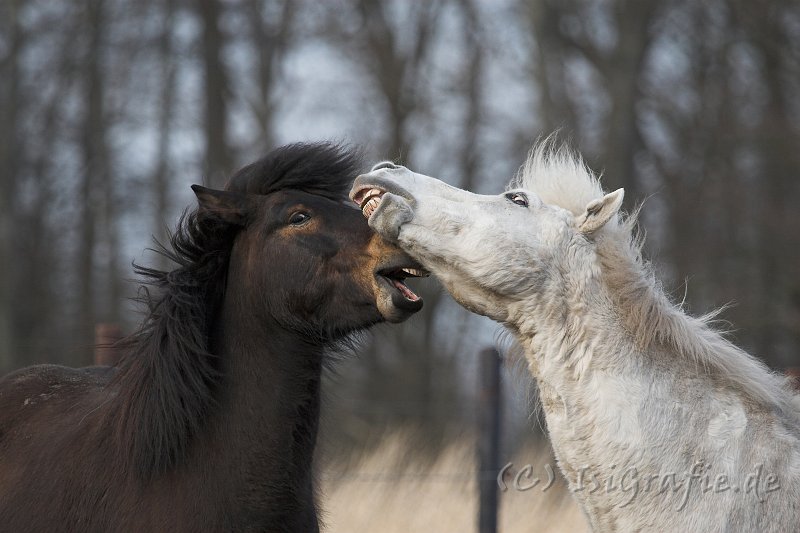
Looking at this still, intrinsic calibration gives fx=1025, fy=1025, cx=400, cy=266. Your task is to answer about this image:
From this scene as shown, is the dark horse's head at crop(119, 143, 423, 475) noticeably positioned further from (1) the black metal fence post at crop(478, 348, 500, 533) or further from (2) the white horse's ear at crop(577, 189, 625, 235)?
(1) the black metal fence post at crop(478, 348, 500, 533)

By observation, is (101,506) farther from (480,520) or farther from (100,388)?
(480,520)

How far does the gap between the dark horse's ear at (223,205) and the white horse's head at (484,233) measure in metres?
0.57

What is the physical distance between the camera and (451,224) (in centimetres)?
347

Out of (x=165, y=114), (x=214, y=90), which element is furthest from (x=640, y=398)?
(x=165, y=114)

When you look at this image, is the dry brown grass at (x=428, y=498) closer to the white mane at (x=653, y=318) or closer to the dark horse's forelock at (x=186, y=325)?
the dark horse's forelock at (x=186, y=325)

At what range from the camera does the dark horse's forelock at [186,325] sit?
3684 mm

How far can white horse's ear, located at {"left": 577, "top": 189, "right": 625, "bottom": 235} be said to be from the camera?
11.4ft

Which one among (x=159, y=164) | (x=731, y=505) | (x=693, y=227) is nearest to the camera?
(x=731, y=505)

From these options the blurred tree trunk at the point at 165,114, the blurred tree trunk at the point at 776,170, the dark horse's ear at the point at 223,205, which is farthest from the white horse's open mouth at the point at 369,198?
the blurred tree trunk at the point at 165,114

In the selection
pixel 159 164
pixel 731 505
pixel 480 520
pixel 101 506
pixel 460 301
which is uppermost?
pixel 460 301

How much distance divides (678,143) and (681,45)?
1696mm

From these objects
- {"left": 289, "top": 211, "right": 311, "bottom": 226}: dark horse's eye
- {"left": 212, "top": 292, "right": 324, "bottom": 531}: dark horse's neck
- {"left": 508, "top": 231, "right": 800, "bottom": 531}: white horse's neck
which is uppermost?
{"left": 289, "top": 211, "right": 311, "bottom": 226}: dark horse's eye

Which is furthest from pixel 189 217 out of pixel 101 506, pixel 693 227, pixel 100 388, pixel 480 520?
pixel 693 227

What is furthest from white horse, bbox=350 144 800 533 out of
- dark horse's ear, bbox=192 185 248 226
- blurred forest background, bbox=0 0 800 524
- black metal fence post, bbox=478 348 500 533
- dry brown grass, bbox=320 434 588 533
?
blurred forest background, bbox=0 0 800 524
